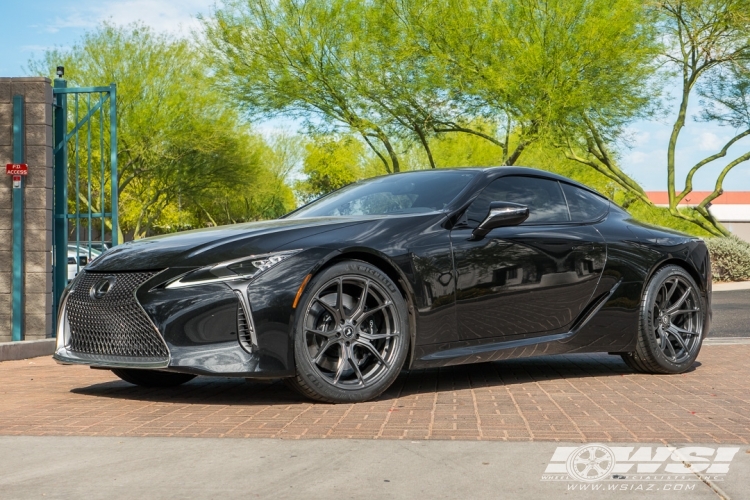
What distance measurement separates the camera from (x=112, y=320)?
596 centimetres

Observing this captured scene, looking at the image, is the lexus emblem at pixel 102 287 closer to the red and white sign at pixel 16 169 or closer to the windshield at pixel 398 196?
the windshield at pixel 398 196

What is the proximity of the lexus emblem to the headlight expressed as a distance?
501 mm

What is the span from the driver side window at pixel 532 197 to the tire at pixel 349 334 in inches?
43.6

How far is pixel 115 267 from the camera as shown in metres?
6.11

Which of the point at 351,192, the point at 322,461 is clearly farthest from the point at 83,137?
the point at 322,461

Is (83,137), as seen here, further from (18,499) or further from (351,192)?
(18,499)

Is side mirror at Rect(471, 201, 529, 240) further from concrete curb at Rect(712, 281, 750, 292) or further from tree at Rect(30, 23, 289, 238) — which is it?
tree at Rect(30, 23, 289, 238)

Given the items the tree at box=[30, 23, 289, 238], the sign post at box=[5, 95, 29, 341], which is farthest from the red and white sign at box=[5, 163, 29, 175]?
the tree at box=[30, 23, 289, 238]

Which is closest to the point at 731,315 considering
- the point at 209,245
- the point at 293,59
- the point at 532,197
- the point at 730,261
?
the point at 532,197

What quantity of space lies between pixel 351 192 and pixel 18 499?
4.05 metres

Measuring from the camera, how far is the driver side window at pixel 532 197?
6.93 meters

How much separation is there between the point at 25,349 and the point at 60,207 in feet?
5.68

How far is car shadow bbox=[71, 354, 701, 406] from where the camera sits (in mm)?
6363

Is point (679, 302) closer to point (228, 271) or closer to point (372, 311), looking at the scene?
point (372, 311)
